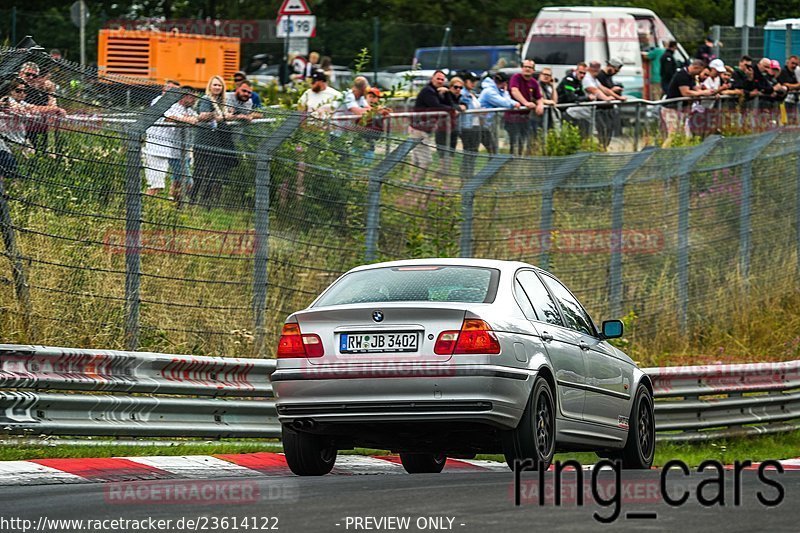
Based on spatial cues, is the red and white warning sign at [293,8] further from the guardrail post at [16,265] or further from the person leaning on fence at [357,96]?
the guardrail post at [16,265]

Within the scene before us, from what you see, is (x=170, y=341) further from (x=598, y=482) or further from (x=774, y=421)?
(x=774, y=421)

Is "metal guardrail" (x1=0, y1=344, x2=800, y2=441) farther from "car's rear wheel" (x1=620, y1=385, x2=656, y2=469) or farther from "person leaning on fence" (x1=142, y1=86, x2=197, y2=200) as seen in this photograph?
"car's rear wheel" (x1=620, y1=385, x2=656, y2=469)

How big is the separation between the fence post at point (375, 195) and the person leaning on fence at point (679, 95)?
11.0 m

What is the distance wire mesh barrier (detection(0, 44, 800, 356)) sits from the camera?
1295 cm

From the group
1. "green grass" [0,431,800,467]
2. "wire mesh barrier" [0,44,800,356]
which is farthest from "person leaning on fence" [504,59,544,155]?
"green grass" [0,431,800,467]

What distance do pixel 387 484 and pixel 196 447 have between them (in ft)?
10.1

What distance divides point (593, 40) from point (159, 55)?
9706 millimetres

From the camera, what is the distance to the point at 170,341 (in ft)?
46.3

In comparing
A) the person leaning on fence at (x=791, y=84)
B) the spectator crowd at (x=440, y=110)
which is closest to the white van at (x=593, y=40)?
the spectator crowd at (x=440, y=110)

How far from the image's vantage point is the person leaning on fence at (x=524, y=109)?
77.3ft

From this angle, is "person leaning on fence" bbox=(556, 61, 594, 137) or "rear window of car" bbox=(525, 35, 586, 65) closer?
"person leaning on fence" bbox=(556, 61, 594, 137)

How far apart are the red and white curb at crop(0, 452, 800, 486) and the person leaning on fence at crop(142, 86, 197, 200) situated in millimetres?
2387

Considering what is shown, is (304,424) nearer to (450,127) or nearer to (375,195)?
(375,195)

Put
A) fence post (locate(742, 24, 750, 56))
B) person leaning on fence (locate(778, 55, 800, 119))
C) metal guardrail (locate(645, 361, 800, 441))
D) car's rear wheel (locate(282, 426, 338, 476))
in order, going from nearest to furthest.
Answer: car's rear wheel (locate(282, 426, 338, 476))
metal guardrail (locate(645, 361, 800, 441))
person leaning on fence (locate(778, 55, 800, 119))
fence post (locate(742, 24, 750, 56))
